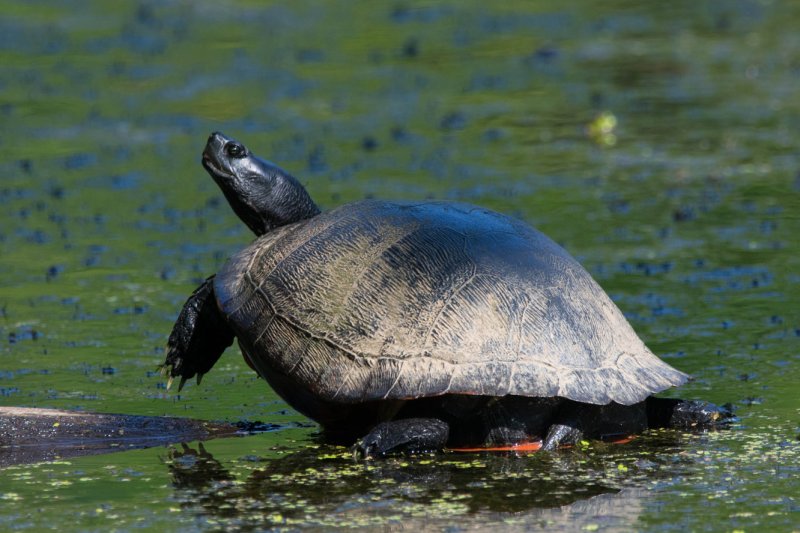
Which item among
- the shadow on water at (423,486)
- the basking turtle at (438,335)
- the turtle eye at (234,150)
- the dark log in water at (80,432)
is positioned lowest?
the shadow on water at (423,486)

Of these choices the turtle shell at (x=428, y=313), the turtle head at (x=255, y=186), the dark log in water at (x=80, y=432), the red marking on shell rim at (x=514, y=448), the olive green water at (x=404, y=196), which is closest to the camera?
the olive green water at (x=404, y=196)

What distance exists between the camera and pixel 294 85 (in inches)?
526

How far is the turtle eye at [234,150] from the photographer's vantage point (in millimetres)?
6184

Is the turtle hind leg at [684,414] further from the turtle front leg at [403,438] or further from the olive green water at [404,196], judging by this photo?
the turtle front leg at [403,438]

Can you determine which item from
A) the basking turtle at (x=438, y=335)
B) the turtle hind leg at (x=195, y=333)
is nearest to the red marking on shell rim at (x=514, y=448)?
the basking turtle at (x=438, y=335)

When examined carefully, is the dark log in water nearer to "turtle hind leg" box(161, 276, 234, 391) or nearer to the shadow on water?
the shadow on water

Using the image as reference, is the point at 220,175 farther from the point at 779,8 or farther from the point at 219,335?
the point at 779,8

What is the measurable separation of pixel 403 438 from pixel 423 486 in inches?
14.0

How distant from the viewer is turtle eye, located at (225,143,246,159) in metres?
6.18

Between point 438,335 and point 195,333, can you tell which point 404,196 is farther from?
point 438,335

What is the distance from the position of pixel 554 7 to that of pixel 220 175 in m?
11.0

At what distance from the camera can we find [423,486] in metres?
4.62

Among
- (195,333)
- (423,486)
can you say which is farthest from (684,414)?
(195,333)

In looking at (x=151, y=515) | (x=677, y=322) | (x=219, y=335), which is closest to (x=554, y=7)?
(x=677, y=322)
